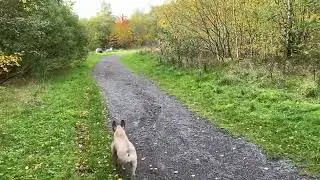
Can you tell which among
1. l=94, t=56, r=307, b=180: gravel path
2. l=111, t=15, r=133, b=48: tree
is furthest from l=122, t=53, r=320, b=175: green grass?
l=111, t=15, r=133, b=48: tree

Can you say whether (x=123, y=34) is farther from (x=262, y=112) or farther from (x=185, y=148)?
(x=185, y=148)

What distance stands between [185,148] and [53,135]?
14.6 feet

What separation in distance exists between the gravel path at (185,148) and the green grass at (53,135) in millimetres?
1053

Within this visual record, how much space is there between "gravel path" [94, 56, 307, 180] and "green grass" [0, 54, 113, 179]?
3.45 ft

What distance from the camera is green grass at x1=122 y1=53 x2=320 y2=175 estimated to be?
11445 mm

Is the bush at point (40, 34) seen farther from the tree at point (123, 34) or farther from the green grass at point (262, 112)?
the tree at point (123, 34)

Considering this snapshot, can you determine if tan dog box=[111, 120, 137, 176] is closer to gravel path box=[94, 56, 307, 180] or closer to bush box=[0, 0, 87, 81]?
gravel path box=[94, 56, 307, 180]

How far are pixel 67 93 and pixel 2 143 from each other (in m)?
9.73

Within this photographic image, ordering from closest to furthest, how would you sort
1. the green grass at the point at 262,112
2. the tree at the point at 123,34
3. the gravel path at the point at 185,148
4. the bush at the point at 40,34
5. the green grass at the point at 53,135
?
the gravel path at the point at 185,148 < the green grass at the point at 53,135 < the green grass at the point at 262,112 < the bush at the point at 40,34 < the tree at the point at 123,34

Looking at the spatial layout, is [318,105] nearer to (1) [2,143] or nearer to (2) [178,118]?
(2) [178,118]

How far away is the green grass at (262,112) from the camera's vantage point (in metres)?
11.4

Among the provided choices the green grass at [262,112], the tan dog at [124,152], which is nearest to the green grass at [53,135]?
the tan dog at [124,152]

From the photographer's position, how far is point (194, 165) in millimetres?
10570

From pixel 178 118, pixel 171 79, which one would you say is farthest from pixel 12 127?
pixel 171 79
